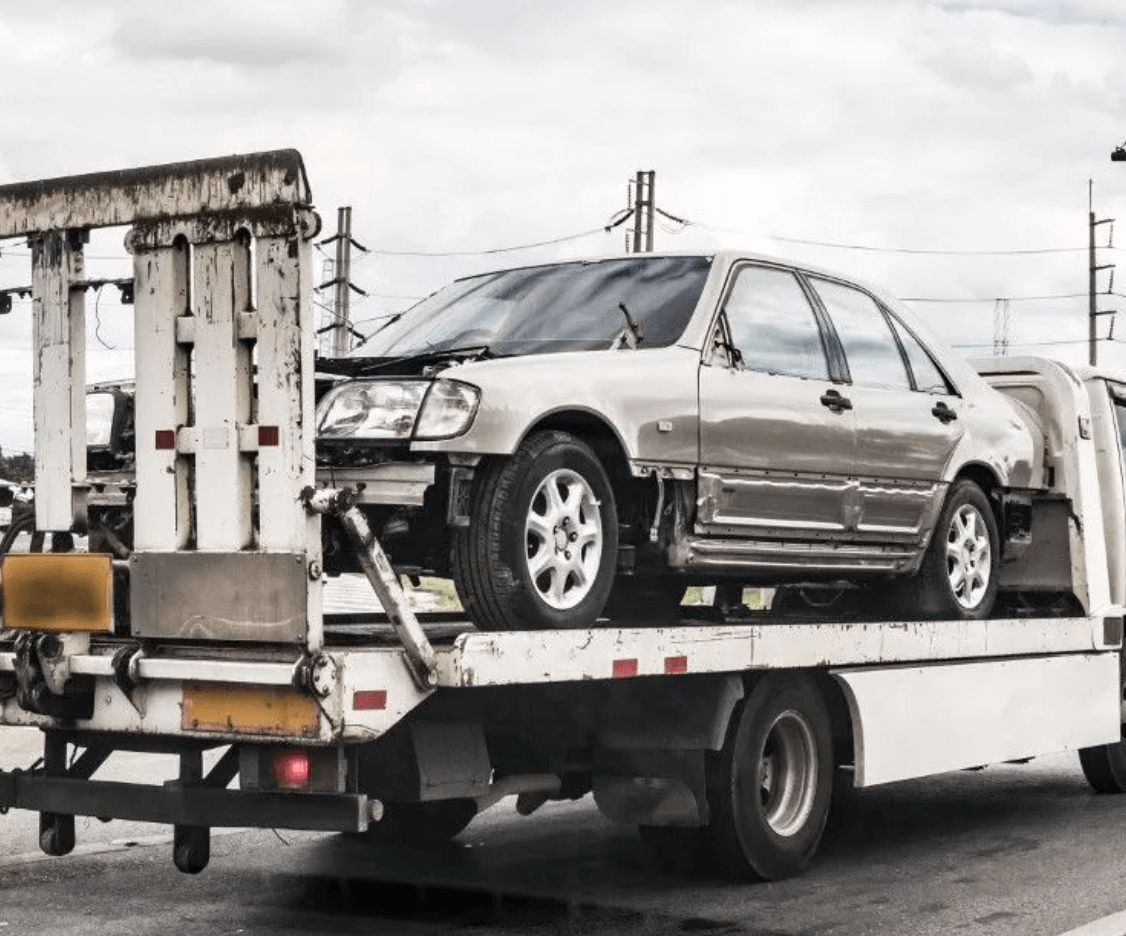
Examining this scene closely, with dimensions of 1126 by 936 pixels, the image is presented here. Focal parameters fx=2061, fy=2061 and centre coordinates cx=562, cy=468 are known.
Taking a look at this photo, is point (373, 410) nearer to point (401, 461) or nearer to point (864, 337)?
point (401, 461)

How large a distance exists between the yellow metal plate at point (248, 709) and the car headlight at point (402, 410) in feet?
3.54

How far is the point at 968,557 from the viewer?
9.98 m

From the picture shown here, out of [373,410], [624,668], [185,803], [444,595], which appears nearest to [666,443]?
[624,668]

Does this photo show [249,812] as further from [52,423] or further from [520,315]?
[520,315]

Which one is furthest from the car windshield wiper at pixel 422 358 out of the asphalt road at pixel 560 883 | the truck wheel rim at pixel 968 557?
the truck wheel rim at pixel 968 557

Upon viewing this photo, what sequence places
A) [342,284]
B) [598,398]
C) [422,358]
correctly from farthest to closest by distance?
[342,284] → [422,358] → [598,398]

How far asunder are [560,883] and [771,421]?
6.74ft

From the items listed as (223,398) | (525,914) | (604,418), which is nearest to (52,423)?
(223,398)

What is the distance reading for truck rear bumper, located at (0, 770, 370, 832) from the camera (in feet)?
20.7

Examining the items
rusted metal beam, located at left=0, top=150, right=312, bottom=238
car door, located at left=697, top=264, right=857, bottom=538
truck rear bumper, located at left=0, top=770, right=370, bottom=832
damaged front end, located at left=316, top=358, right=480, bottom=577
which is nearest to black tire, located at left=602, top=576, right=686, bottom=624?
car door, located at left=697, top=264, right=857, bottom=538

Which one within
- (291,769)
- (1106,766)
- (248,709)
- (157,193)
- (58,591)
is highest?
(157,193)

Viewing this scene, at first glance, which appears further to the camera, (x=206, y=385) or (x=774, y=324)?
(x=774, y=324)

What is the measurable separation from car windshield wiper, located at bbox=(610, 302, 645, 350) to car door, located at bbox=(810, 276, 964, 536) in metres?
1.28

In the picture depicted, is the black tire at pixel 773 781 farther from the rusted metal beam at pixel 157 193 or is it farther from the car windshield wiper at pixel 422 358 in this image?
the rusted metal beam at pixel 157 193
